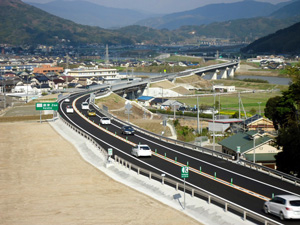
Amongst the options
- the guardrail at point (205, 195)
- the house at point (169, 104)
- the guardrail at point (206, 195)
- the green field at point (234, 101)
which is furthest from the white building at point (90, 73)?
the guardrail at point (206, 195)

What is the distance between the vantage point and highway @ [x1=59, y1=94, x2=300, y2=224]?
22.6 m

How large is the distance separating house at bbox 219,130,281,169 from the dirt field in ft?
38.4

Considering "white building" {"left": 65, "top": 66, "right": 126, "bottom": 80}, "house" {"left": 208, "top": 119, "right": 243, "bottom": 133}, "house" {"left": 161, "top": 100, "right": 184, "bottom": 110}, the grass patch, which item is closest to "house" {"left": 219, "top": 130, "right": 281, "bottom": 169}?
"house" {"left": 208, "top": 119, "right": 243, "bottom": 133}

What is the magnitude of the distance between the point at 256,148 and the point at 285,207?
19.1 meters

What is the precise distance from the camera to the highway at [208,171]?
2261 centimetres

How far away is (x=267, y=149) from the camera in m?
37.3

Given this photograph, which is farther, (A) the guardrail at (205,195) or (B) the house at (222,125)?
(B) the house at (222,125)

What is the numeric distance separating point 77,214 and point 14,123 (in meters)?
37.4

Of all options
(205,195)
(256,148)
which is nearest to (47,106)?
(256,148)

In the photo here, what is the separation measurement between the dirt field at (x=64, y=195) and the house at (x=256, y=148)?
38.4 feet

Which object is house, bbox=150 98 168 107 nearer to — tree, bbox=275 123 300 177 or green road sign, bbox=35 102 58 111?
green road sign, bbox=35 102 58 111

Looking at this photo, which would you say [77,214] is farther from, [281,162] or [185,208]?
[281,162]

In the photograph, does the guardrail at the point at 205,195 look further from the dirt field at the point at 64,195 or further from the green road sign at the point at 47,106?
the green road sign at the point at 47,106

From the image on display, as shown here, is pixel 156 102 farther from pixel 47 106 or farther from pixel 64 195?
pixel 64 195
